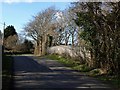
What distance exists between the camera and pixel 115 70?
17.5 m

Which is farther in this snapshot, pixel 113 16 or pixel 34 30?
pixel 34 30

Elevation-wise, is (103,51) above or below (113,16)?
below

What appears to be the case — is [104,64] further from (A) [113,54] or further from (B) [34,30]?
(B) [34,30]

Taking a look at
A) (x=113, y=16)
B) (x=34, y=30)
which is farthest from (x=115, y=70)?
(x=34, y=30)

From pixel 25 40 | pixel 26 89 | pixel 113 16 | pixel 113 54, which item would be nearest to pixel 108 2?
pixel 113 16

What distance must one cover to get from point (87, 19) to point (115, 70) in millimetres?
4316

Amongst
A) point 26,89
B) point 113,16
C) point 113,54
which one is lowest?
point 26,89

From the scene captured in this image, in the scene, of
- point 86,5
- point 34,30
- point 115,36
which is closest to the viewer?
point 115,36

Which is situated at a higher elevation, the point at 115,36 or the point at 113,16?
the point at 113,16

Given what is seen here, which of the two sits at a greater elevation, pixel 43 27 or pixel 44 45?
pixel 43 27

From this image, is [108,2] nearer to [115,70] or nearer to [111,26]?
[111,26]

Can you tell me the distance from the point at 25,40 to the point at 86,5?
176ft

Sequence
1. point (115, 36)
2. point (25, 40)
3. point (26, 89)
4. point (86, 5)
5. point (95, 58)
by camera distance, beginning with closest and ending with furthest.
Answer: point (26, 89), point (115, 36), point (86, 5), point (95, 58), point (25, 40)

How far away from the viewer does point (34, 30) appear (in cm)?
6112
